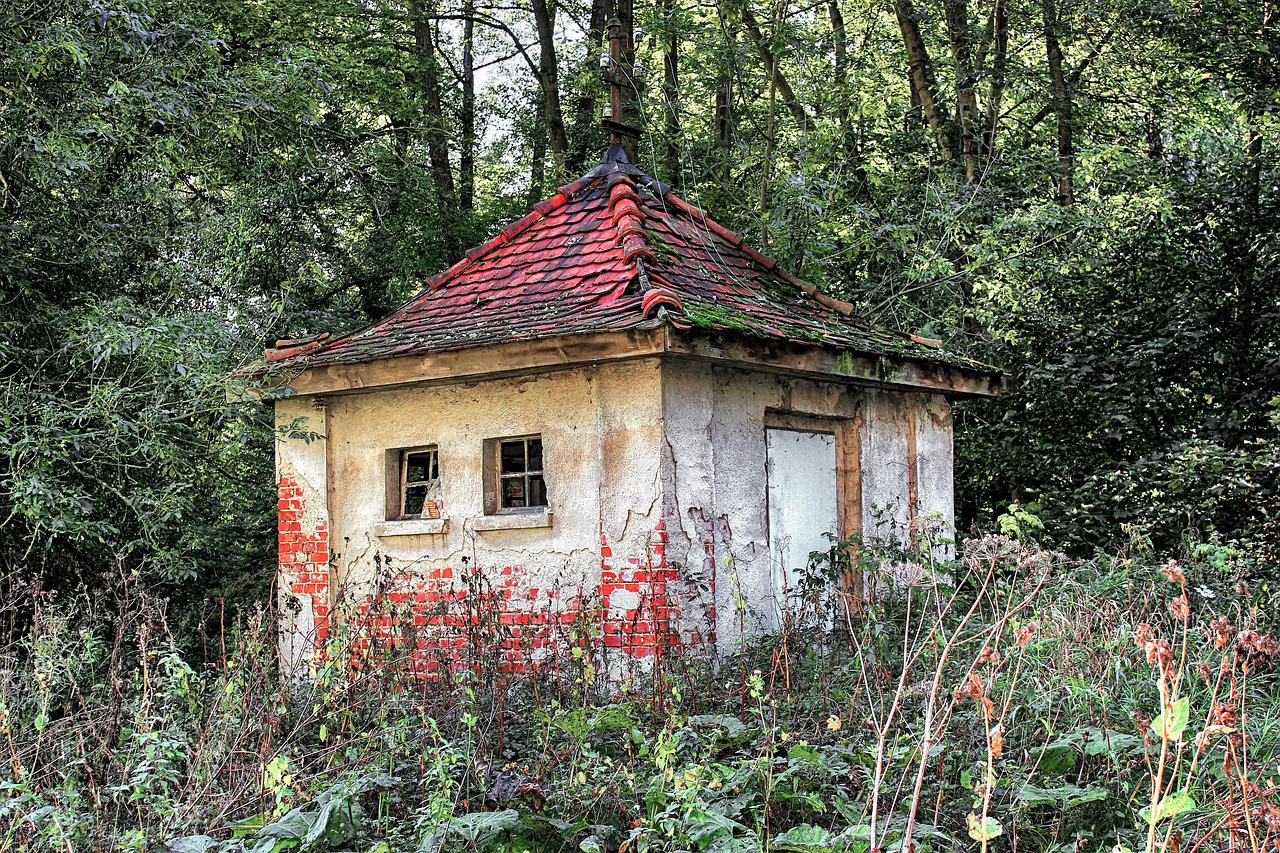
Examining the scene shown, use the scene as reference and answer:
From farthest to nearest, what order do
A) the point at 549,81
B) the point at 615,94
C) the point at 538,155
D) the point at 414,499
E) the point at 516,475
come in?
the point at 538,155 < the point at 549,81 < the point at 615,94 < the point at 414,499 < the point at 516,475

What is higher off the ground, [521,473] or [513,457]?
[513,457]

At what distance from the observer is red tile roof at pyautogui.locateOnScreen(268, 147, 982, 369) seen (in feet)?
27.5

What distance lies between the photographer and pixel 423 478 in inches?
381

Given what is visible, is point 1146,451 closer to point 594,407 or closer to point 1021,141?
point 1021,141

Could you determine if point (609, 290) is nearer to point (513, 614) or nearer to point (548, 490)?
point (548, 490)

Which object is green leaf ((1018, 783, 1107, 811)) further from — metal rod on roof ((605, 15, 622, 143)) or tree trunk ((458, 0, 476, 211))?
tree trunk ((458, 0, 476, 211))

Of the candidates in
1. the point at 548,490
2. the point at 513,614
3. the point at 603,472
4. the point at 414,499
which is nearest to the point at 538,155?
the point at 414,499

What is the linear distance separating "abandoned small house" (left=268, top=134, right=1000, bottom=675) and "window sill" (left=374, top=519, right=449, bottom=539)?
0.06 feet

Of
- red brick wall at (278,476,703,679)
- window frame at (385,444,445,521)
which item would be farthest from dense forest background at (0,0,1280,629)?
red brick wall at (278,476,703,679)

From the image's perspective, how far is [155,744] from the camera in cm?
504

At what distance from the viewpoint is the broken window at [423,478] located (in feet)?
30.6

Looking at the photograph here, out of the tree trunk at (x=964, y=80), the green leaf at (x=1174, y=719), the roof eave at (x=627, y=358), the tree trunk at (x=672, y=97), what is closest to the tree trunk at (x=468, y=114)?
the tree trunk at (x=672, y=97)

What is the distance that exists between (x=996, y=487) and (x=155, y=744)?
36.2ft

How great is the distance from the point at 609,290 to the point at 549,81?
10.8 meters
